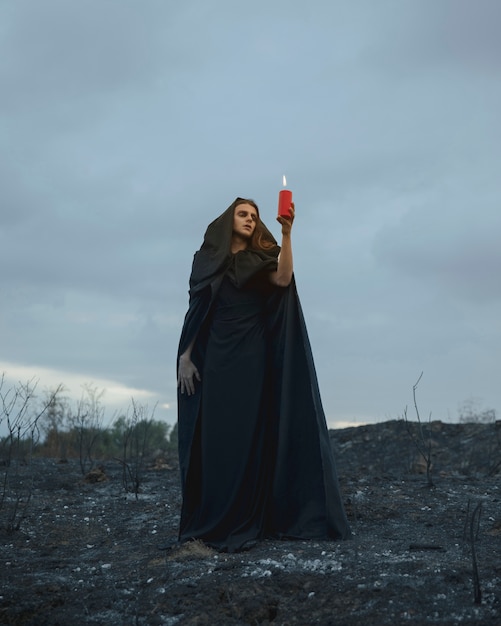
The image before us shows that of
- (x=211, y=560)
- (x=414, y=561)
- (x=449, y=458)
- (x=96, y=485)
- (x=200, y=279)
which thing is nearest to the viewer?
(x=414, y=561)

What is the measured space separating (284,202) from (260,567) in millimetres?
2031

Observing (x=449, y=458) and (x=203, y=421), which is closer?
(x=203, y=421)

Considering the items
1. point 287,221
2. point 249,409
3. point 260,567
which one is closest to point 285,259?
point 287,221

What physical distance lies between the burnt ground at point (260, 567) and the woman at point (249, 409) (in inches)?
9.8

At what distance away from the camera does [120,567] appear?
4309mm

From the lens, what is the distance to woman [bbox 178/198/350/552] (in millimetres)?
4520

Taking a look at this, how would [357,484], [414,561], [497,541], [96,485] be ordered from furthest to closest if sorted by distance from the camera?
[96,485] → [357,484] → [497,541] → [414,561]

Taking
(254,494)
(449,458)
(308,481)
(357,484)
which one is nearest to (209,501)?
A: (254,494)

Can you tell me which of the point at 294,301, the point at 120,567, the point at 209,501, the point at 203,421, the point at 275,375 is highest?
the point at 294,301

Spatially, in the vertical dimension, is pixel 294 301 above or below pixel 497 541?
above

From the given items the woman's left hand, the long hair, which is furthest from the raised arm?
the long hair

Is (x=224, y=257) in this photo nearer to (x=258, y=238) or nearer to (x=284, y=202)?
(x=258, y=238)

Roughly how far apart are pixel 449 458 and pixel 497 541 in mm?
6295

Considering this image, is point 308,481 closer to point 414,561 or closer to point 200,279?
point 414,561
